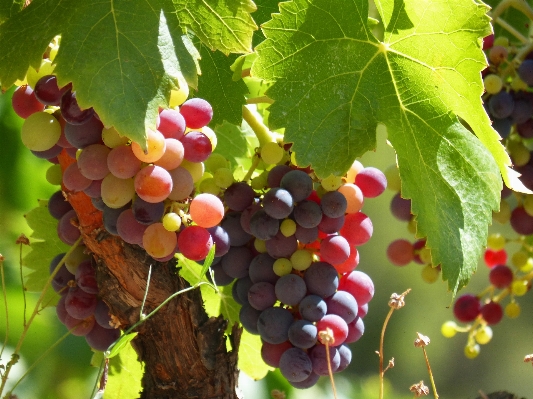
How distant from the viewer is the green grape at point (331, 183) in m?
0.82

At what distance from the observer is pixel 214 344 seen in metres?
0.80

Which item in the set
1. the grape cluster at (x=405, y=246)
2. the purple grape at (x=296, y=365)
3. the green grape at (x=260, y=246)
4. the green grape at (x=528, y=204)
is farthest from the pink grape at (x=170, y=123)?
the green grape at (x=528, y=204)

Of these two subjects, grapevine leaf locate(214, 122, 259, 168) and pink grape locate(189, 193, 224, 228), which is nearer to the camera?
pink grape locate(189, 193, 224, 228)

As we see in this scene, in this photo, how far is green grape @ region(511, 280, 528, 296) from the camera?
123 cm

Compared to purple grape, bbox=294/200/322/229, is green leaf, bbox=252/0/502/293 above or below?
above

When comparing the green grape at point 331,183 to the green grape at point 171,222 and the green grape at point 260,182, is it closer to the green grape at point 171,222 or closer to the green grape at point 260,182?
the green grape at point 260,182

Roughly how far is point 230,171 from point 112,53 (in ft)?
0.78

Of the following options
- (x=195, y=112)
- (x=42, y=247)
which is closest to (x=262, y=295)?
(x=195, y=112)

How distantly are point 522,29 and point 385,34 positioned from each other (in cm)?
67

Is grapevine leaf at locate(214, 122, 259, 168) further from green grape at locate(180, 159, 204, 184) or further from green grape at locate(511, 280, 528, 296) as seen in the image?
green grape at locate(511, 280, 528, 296)

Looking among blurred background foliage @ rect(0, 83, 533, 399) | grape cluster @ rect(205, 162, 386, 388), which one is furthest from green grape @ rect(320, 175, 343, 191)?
blurred background foliage @ rect(0, 83, 533, 399)

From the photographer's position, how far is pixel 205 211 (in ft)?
2.35

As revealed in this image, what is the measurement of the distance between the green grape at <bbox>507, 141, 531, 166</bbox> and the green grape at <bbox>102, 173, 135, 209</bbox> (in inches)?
29.5

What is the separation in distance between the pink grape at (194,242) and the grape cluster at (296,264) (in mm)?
55
